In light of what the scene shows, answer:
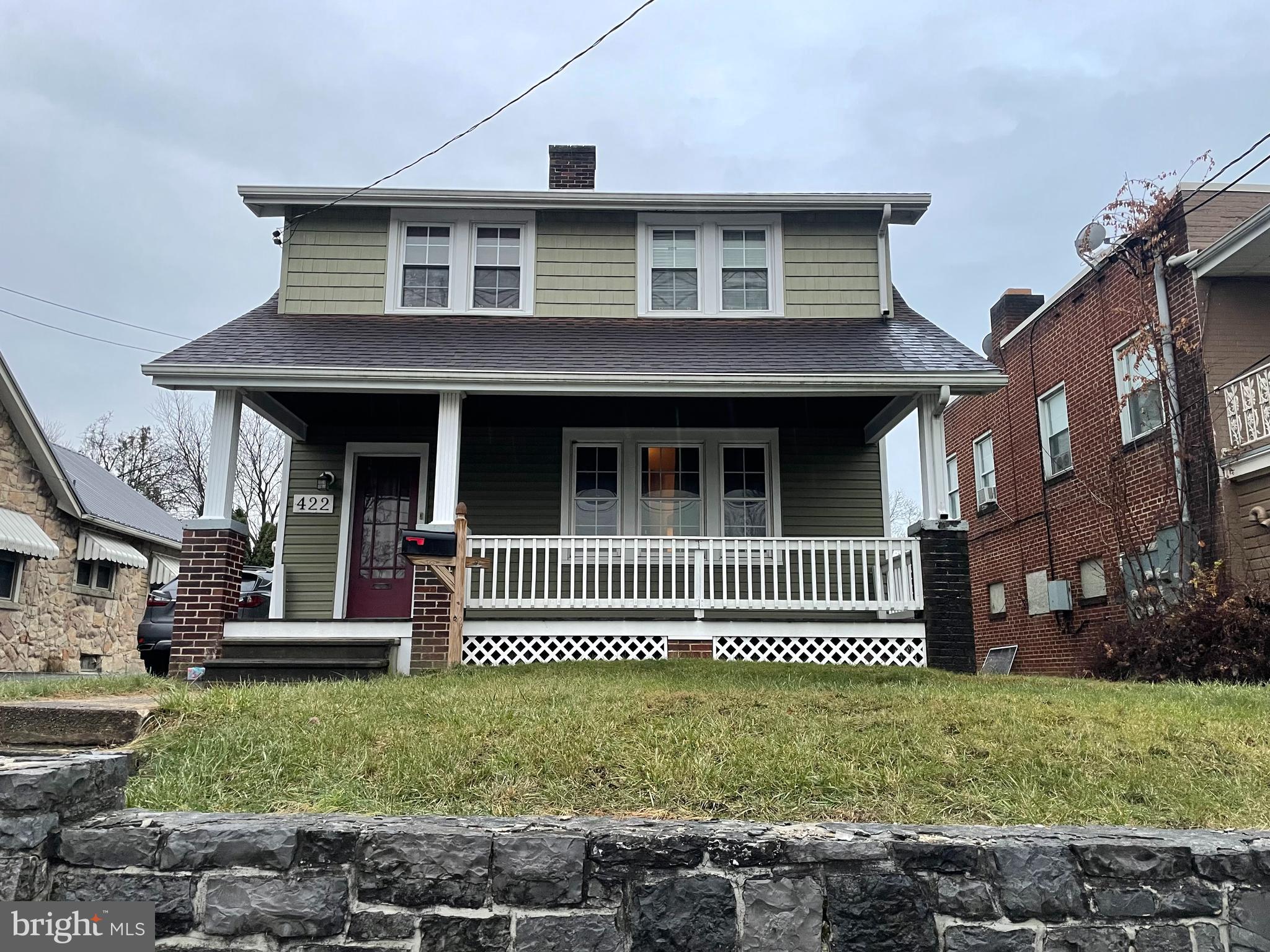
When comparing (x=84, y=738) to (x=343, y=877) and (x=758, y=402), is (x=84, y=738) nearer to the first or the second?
(x=343, y=877)

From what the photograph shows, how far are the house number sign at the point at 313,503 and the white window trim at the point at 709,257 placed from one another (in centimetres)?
427

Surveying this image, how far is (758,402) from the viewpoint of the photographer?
1018 cm

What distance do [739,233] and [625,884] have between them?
366 inches

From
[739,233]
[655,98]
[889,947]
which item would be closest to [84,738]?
[889,947]

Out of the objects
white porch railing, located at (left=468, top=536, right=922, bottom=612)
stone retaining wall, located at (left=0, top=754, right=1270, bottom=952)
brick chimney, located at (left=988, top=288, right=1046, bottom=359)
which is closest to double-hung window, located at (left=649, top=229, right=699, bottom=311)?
white porch railing, located at (left=468, top=536, right=922, bottom=612)

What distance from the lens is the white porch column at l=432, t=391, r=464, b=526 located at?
8.52 meters

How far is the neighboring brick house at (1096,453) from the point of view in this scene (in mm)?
9695

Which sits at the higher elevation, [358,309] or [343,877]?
[358,309]

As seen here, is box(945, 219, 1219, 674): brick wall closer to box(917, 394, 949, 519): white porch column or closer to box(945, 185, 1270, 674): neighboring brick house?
box(945, 185, 1270, 674): neighboring brick house

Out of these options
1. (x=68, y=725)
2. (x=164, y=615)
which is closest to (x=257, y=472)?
(x=164, y=615)

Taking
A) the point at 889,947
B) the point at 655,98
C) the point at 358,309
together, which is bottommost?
the point at 889,947

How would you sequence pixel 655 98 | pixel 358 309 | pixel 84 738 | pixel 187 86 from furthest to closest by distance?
1. pixel 187 86
2. pixel 655 98
3. pixel 358 309
4. pixel 84 738

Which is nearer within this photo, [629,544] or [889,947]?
[889,947]

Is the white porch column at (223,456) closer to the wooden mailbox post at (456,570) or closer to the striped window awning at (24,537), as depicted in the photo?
the wooden mailbox post at (456,570)
